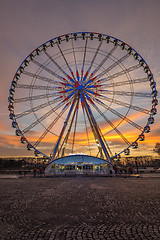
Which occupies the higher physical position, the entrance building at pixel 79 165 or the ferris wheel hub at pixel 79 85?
the ferris wheel hub at pixel 79 85

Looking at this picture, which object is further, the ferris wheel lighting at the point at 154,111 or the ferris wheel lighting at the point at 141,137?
the ferris wheel lighting at the point at 141,137

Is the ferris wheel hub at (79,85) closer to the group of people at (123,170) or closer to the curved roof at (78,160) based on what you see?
the curved roof at (78,160)

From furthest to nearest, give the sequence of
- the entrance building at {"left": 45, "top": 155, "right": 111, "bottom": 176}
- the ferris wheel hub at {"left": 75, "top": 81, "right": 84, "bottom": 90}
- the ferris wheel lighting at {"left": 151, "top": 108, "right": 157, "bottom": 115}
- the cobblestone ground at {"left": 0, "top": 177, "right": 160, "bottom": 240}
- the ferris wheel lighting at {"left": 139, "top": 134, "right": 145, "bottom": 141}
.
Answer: the entrance building at {"left": 45, "top": 155, "right": 111, "bottom": 176}, the ferris wheel hub at {"left": 75, "top": 81, "right": 84, "bottom": 90}, the ferris wheel lighting at {"left": 139, "top": 134, "right": 145, "bottom": 141}, the ferris wheel lighting at {"left": 151, "top": 108, "right": 157, "bottom": 115}, the cobblestone ground at {"left": 0, "top": 177, "right": 160, "bottom": 240}

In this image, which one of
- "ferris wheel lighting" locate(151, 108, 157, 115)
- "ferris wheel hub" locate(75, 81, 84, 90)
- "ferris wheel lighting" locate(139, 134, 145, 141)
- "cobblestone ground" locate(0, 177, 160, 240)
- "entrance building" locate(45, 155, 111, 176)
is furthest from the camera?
"entrance building" locate(45, 155, 111, 176)

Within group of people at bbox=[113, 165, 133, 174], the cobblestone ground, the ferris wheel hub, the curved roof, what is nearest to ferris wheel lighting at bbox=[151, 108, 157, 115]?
group of people at bbox=[113, 165, 133, 174]

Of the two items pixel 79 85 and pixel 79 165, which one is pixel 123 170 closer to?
pixel 79 165

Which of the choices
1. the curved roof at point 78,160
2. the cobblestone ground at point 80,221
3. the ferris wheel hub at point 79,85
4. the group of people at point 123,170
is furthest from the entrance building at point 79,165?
the cobblestone ground at point 80,221

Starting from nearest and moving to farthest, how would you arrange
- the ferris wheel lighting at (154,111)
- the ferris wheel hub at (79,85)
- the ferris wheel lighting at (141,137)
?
1. the ferris wheel lighting at (154,111)
2. the ferris wheel lighting at (141,137)
3. the ferris wheel hub at (79,85)

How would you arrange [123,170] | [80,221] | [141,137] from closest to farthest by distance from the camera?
[80,221] → [141,137] → [123,170]

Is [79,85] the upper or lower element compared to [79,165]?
upper

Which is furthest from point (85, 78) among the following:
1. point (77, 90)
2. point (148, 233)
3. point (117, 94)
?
point (148, 233)

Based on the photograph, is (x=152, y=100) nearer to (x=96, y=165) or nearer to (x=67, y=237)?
(x=96, y=165)

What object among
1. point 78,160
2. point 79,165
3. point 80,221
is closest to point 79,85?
point 78,160

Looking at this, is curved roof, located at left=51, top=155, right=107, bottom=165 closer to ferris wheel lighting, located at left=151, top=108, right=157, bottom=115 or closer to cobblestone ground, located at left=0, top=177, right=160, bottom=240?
ferris wheel lighting, located at left=151, top=108, right=157, bottom=115
